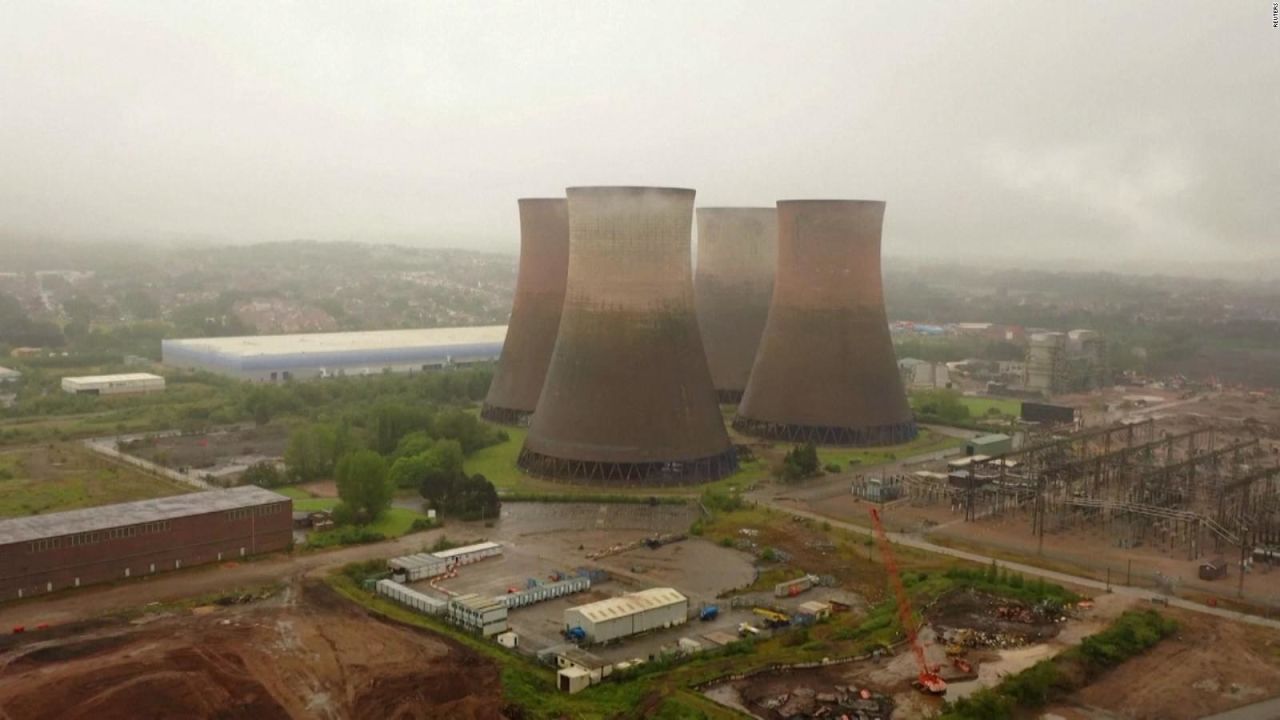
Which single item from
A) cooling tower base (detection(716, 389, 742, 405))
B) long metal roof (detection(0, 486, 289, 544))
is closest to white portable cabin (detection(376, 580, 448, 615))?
long metal roof (detection(0, 486, 289, 544))

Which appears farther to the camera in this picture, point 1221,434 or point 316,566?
point 1221,434

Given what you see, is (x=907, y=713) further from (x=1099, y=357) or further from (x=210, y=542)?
(x=1099, y=357)

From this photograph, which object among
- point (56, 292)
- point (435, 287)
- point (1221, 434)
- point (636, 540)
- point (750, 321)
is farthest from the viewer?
point (435, 287)

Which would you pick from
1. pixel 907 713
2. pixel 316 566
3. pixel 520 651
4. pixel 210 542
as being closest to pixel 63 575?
pixel 210 542

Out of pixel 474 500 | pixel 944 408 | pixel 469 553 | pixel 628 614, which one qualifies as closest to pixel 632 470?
pixel 474 500

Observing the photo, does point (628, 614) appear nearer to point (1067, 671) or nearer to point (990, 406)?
point (1067, 671)

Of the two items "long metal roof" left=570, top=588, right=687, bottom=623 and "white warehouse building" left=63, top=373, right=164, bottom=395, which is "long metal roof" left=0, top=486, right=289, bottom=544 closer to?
"long metal roof" left=570, top=588, right=687, bottom=623

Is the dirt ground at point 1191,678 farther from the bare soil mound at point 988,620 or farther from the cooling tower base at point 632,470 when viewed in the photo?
the cooling tower base at point 632,470
